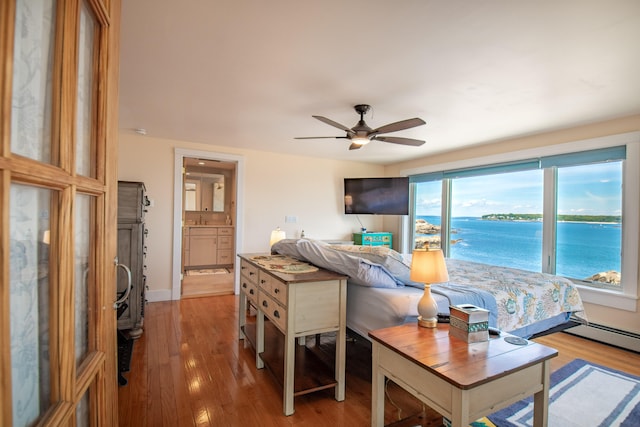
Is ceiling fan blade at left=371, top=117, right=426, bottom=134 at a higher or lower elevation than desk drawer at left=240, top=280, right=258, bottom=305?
higher

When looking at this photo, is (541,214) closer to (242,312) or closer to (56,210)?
(242,312)

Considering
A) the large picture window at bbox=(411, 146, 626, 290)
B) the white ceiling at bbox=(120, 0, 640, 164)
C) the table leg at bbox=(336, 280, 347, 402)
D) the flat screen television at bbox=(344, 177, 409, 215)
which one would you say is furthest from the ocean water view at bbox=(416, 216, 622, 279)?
the table leg at bbox=(336, 280, 347, 402)

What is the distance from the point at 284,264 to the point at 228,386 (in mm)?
954

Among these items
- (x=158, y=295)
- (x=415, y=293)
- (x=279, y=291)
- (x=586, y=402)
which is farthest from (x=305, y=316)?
(x=158, y=295)

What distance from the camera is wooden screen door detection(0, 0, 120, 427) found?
48cm

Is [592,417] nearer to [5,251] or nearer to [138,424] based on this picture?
[138,424]

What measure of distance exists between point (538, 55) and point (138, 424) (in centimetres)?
341

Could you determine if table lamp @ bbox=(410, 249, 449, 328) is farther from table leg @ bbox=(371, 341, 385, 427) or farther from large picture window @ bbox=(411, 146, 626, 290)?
large picture window @ bbox=(411, 146, 626, 290)

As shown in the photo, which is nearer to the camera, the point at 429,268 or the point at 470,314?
the point at 470,314

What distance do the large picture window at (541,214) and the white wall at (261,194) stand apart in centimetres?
171

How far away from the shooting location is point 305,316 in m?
1.89

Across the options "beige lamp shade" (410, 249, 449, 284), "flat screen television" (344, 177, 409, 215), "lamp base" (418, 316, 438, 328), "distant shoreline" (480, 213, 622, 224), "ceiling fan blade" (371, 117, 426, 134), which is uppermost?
"ceiling fan blade" (371, 117, 426, 134)

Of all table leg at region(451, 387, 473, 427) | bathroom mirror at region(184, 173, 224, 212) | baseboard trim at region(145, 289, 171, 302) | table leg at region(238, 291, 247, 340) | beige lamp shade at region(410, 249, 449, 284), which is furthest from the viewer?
bathroom mirror at region(184, 173, 224, 212)

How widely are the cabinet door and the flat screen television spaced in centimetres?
297
